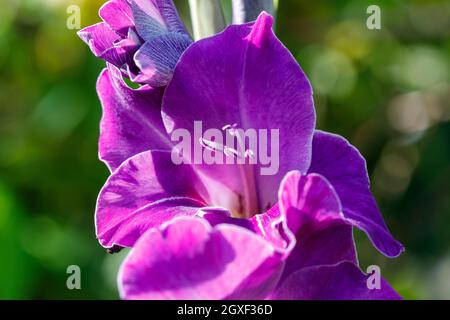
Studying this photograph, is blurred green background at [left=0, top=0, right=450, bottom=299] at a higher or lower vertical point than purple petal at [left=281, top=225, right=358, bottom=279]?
lower

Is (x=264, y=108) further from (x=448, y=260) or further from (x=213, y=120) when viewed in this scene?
(x=448, y=260)

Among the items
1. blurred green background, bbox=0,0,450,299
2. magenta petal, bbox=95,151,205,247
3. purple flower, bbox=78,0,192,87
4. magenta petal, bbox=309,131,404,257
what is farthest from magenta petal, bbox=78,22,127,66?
blurred green background, bbox=0,0,450,299

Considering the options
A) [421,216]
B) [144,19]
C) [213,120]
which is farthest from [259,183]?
[421,216]

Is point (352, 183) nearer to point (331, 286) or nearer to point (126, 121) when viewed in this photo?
point (331, 286)

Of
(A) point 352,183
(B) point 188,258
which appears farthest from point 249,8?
(B) point 188,258

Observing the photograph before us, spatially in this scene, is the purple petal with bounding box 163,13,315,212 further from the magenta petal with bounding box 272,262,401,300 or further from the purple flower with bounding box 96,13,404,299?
the magenta petal with bounding box 272,262,401,300

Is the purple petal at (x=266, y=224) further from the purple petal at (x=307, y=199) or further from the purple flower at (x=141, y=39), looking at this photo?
the purple flower at (x=141, y=39)

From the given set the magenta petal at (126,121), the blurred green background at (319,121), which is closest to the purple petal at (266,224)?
the magenta petal at (126,121)
